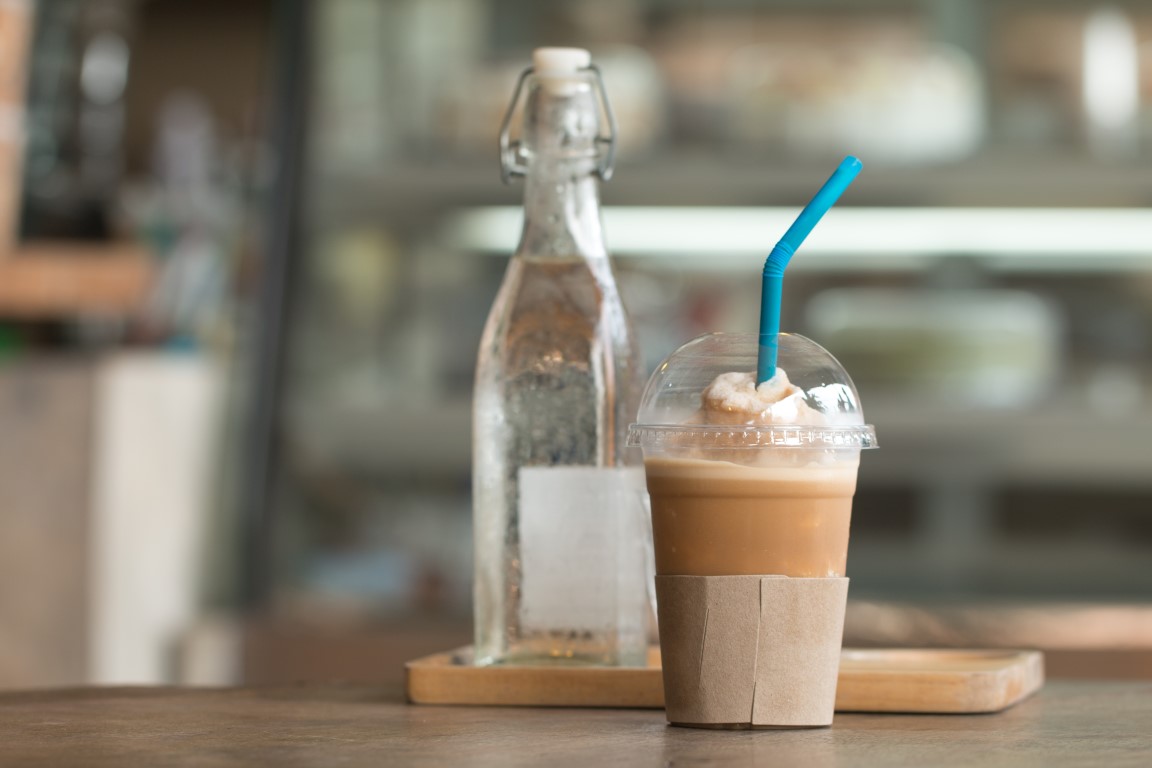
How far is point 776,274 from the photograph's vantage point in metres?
0.85

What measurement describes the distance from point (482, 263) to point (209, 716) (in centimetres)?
196

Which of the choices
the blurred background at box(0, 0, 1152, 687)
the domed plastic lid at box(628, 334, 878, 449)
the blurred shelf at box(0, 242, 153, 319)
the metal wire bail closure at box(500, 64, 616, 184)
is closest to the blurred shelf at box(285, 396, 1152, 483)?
the blurred background at box(0, 0, 1152, 687)

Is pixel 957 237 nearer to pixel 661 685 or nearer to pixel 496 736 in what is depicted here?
pixel 661 685

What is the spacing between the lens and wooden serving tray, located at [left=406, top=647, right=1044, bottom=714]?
91cm

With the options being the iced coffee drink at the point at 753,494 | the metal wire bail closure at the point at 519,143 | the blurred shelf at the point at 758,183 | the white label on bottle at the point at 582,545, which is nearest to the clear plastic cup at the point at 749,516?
the iced coffee drink at the point at 753,494

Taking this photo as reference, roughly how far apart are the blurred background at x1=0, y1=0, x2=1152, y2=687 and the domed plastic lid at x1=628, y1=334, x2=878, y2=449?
66.2 inches

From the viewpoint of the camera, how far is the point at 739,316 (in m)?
2.80

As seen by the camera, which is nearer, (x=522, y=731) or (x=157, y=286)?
(x=522, y=731)

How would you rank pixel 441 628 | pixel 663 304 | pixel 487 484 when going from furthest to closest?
pixel 663 304 → pixel 441 628 → pixel 487 484

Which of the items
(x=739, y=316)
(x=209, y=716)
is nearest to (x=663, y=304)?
(x=739, y=316)

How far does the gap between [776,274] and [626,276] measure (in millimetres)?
1906

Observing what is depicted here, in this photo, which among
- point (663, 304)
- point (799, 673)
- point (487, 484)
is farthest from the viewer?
point (663, 304)

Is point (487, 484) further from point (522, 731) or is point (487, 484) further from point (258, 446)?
point (258, 446)

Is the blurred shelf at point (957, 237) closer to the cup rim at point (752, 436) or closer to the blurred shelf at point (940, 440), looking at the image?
the blurred shelf at point (940, 440)
